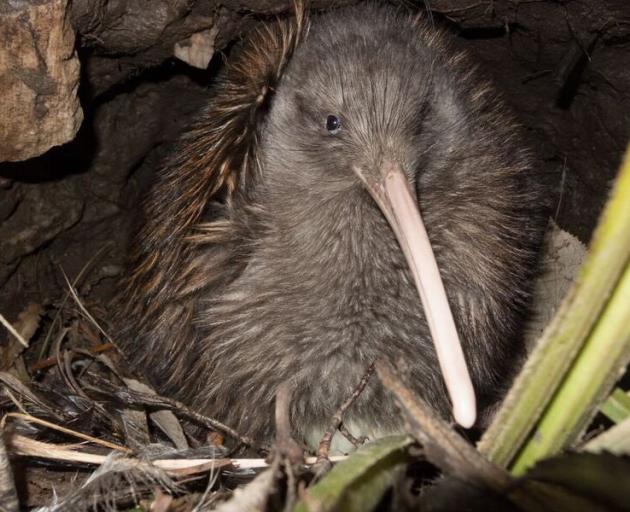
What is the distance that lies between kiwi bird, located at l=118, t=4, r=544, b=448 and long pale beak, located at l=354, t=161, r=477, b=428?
0.07 feet

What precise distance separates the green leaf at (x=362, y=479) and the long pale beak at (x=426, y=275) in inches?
5.9

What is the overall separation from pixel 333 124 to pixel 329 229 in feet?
1.00

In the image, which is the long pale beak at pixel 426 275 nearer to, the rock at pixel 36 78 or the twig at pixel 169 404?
the twig at pixel 169 404

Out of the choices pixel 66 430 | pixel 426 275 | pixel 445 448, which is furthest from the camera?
pixel 66 430

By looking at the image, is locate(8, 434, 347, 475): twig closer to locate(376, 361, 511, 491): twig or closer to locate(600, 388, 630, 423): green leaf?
locate(376, 361, 511, 491): twig

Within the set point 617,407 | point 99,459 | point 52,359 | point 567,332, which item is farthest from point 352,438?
point 52,359

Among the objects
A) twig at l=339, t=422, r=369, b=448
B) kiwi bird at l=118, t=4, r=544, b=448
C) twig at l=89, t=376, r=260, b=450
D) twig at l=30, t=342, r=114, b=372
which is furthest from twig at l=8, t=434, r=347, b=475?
twig at l=30, t=342, r=114, b=372

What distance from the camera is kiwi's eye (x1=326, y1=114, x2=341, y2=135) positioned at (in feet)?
7.89

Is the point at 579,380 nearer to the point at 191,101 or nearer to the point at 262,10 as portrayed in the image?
the point at 262,10

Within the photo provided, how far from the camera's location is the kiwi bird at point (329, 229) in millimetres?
2424

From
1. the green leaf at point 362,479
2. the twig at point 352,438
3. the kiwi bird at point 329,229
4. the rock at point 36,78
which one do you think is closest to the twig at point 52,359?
the kiwi bird at point 329,229

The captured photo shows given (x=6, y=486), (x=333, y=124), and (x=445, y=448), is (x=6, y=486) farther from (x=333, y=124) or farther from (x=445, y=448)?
(x=333, y=124)

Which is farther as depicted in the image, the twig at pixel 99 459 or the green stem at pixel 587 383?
the twig at pixel 99 459

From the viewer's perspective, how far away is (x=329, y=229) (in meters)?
2.46
